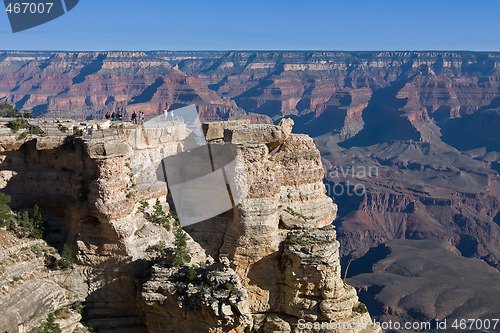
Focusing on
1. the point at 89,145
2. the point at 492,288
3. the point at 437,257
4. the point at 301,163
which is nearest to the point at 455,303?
the point at 492,288

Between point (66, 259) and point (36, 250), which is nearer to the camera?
point (66, 259)

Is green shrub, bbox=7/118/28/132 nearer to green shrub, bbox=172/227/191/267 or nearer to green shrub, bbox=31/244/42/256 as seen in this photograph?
green shrub, bbox=31/244/42/256

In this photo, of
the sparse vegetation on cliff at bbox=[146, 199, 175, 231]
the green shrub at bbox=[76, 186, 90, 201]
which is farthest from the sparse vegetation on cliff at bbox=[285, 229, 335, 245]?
the green shrub at bbox=[76, 186, 90, 201]

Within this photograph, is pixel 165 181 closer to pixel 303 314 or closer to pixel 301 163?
pixel 301 163

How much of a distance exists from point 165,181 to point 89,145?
6052 millimetres

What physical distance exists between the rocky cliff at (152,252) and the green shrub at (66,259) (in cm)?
34

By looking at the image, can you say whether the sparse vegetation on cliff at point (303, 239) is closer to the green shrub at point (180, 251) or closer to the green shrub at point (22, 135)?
the green shrub at point (180, 251)

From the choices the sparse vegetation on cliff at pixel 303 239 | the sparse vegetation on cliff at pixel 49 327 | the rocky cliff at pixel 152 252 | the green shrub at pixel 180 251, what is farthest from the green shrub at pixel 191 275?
the sparse vegetation on cliff at pixel 49 327

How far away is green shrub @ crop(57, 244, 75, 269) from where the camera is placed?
24.7 meters

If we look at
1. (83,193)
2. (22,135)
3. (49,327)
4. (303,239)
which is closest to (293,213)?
(303,239)

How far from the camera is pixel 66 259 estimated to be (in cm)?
2469

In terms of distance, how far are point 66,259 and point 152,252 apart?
4.06m

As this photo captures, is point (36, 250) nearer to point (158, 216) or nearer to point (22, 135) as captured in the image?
point (158, 216)

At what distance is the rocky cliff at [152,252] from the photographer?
23.3 metres
